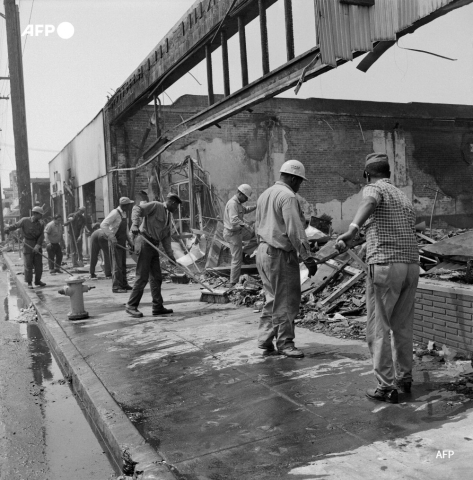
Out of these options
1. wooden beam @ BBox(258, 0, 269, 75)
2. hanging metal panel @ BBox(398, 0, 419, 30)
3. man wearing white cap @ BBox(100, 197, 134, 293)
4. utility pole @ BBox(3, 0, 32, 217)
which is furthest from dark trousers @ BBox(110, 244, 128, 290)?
hanging metal panel @ BBox(398, 0, 419, 30)

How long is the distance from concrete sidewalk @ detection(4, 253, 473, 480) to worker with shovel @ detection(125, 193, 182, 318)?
1.38 metres

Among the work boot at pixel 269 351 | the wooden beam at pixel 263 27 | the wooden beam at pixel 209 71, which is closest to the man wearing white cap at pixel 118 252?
the wooden beam at pixel 209 71

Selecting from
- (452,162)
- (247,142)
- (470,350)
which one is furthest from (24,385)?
(452,162)

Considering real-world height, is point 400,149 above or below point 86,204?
above

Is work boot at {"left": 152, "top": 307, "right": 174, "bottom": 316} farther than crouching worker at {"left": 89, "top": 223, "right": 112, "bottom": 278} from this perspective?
No

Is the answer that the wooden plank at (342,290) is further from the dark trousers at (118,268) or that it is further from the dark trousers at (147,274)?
the dark trousers at (118,268)

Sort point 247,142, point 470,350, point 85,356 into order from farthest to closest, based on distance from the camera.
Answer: point 247,142 < point 85,356 < point 470,350

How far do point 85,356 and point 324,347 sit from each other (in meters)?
2.72

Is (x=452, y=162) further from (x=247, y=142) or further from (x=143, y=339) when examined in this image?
(x=143, y=339)

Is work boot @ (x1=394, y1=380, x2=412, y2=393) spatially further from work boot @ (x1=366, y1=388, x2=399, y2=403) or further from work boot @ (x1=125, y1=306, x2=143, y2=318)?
work boot @ (x1=125, y1=306, x2=143, y2=318)

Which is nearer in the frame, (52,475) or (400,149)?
(52,475)

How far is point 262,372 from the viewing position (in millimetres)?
4836

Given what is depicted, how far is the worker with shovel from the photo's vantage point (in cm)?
793

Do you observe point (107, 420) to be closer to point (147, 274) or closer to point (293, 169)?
point (293, 169)
